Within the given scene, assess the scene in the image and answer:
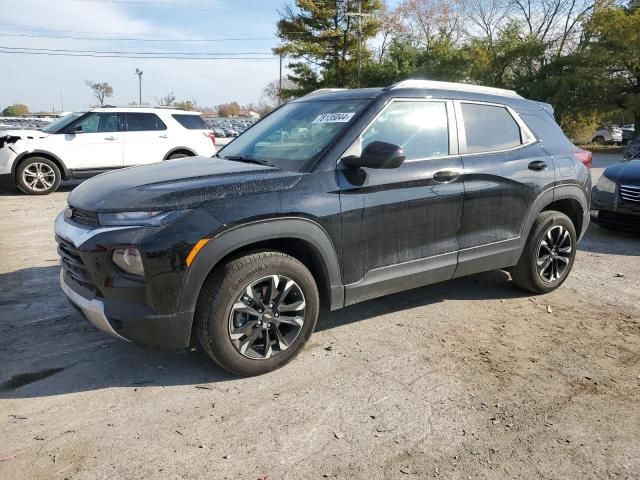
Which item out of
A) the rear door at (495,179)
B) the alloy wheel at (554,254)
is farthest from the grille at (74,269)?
the alloy wheel at (554,254)

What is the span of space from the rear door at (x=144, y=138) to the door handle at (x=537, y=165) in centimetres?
856

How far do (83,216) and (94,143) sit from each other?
331 inches

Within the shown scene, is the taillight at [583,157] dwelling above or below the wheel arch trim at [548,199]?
above

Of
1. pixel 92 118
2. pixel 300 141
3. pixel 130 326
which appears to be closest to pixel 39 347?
pixel 130 326

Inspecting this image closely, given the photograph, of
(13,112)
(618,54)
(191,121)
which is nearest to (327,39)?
(618,54)

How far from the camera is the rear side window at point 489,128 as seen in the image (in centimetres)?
420

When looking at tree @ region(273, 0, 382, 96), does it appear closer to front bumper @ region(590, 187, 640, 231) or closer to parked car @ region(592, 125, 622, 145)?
parked car @ region(592, 125, 622, 145)

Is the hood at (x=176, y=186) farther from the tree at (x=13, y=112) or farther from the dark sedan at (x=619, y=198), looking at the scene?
the tree at (x=13, y=112)

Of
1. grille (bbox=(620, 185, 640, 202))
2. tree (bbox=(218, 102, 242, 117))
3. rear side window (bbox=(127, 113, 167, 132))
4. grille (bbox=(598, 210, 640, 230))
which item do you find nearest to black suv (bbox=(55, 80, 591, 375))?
grille (bbox=(620, 185, 640, 202))

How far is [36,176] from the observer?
1052cm

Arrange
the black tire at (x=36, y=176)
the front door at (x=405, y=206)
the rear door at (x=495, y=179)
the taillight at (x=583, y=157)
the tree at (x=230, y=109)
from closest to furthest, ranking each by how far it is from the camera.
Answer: the front door at (x=405, y=206) → the rear door at (x=495, y=179) → the taillight at (x=583, y=157) → the black tire at (x=36, y=176) → the tree at (x=230, y=109)

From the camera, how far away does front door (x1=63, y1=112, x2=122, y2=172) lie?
34.9ft

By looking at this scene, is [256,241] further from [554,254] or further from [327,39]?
[327,39]

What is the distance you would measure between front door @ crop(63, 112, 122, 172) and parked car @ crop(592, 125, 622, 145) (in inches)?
1399
